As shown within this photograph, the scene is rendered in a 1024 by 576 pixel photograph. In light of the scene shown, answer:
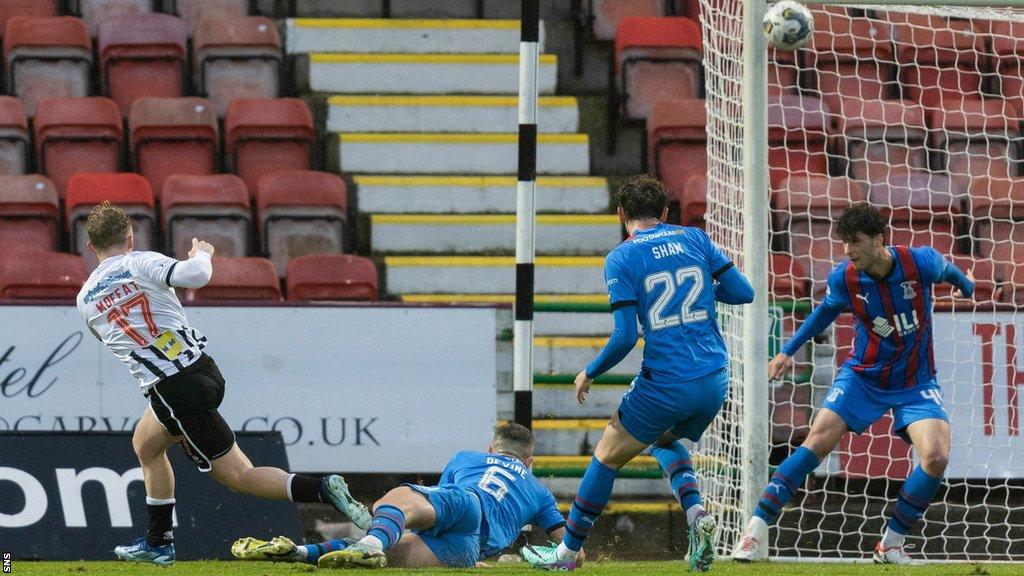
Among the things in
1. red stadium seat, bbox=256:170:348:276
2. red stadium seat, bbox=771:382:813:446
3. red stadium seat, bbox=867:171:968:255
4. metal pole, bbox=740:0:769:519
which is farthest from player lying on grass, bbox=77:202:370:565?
red stadium seat, bbox=867:171:968:255

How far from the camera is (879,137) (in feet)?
34.2

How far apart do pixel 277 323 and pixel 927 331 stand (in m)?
3.51

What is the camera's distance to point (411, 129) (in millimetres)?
11180

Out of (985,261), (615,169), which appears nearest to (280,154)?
(615,169)

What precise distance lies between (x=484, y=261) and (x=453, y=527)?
13.2 ft

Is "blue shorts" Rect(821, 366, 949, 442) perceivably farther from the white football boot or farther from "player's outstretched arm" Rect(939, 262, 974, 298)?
the white football boot

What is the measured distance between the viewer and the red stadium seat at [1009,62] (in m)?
10.8

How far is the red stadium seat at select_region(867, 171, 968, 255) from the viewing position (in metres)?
9.76

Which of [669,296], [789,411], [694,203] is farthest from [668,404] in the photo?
[694,203]

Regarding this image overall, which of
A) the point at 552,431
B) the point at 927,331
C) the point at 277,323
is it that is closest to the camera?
the point at 927,331

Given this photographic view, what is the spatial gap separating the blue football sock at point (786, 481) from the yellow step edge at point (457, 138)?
176 inches

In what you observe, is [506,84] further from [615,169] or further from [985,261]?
[985,261]

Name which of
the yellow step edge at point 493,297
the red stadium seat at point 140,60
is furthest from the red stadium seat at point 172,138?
the yellow step edge at point 493,297

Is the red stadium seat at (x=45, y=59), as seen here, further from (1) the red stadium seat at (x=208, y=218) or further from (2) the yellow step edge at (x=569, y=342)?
(2) the yellow step edge at (x=569, y=342)
